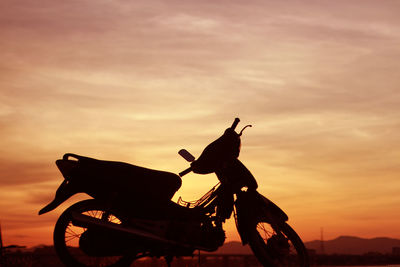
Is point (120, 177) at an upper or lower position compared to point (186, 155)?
lower

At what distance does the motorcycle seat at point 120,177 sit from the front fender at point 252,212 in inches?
39.6

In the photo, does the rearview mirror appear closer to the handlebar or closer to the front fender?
the handlebar

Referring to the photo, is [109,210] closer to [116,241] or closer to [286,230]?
[116,241]

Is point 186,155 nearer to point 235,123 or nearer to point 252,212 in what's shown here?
point 235,123

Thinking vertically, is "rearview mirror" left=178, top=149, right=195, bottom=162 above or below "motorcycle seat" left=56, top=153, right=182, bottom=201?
above

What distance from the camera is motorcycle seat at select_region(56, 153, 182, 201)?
29.7 ft

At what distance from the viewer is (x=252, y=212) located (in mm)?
9539

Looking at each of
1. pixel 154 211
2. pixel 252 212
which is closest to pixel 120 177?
pixel 154 211

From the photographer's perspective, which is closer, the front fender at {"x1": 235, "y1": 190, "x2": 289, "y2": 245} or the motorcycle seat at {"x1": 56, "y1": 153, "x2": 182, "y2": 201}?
the motorcycle seat at {"x1": 56, "y1": 153, "x2": 182, "y2": 201}

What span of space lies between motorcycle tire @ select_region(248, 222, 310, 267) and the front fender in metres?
0.07

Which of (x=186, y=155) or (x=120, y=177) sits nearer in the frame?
(x=120, y=177)

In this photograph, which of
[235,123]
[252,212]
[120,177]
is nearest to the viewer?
[120,177]

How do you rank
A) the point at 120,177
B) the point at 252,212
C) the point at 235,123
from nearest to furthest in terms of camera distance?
the point at 120,177, the point at 252,212, the point at 235,123

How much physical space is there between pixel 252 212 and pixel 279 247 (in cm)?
62
